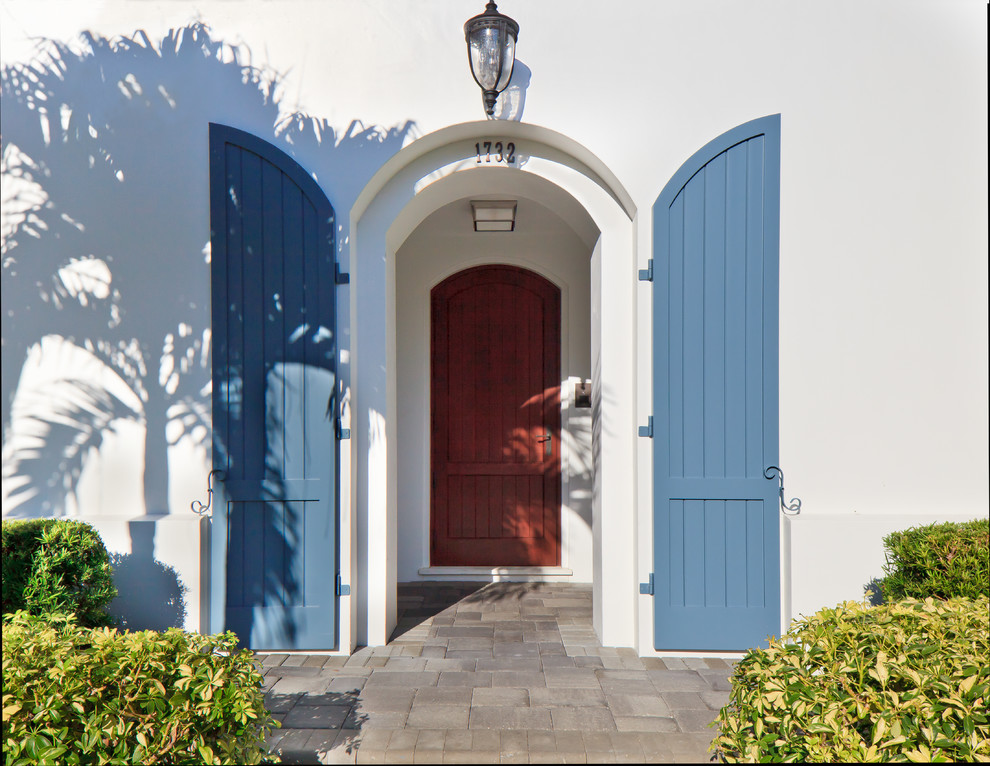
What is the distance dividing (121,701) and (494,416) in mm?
3919

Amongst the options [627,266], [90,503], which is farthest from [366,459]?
[627,266]

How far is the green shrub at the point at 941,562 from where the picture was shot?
327 centimetres

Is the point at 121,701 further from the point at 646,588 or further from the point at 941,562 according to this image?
the point at 941,562

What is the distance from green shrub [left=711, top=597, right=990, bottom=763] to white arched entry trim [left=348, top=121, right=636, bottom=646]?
1731 millimetres

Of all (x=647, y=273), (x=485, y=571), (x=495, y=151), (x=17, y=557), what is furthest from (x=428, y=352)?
(x=17, y=557)

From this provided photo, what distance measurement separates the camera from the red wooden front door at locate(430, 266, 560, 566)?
5758 millimetres

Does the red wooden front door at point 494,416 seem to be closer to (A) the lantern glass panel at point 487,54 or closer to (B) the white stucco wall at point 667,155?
(B) the white stucco wall at point 667,155

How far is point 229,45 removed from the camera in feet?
13.1

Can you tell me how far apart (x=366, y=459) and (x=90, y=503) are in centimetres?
164

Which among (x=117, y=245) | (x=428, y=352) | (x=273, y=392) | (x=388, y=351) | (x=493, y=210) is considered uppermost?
(x=493, y=210)

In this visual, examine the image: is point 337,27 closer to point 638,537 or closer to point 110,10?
point 110,10

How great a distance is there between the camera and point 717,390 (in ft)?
12.9

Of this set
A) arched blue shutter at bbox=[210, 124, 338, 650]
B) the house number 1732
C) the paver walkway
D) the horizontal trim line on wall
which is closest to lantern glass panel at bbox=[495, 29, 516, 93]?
the house number 1732

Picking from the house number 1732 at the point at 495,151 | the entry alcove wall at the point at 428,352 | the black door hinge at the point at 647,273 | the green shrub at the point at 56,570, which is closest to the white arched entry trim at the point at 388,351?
the house number 1732 at the point at 495,151
